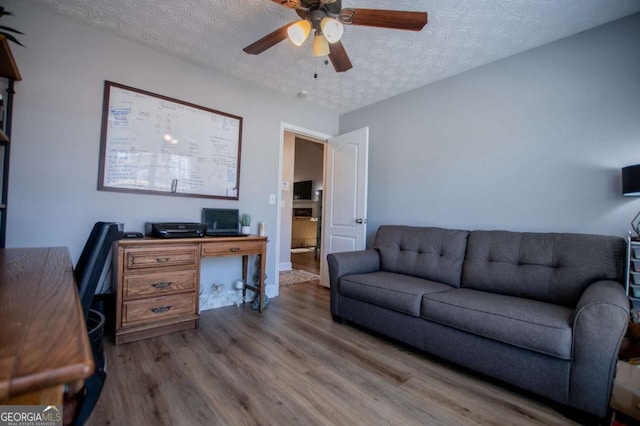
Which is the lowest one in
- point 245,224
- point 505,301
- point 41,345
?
point 505,301

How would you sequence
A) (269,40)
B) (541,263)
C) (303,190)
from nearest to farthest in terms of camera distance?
(269,40), (541,263), (303,190)

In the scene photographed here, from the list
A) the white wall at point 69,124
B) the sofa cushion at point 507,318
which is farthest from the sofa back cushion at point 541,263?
the white wall at point 69,124

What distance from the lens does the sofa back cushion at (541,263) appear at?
183 cm

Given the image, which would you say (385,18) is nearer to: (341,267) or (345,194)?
(341,267)

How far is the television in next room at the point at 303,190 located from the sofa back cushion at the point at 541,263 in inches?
247

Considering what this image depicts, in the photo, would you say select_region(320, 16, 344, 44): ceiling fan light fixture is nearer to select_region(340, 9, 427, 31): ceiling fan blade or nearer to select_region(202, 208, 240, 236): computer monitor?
select_region(340, 9, 427, 31): ceiling fan blade

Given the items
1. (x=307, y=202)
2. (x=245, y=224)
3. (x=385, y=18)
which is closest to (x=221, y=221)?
(x=245, y=224)

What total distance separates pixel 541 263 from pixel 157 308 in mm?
2909

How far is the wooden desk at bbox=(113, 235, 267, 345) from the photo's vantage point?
2.09 meters

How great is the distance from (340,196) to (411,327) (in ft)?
6.54

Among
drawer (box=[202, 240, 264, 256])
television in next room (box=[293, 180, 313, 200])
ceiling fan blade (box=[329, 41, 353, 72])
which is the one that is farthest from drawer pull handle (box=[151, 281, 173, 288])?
television in next room (box=[293, 180, 313, 200])

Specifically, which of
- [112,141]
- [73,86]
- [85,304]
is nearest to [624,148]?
[85,304]

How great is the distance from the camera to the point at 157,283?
2.23 m

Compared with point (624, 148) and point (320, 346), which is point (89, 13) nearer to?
point (320, 346)
